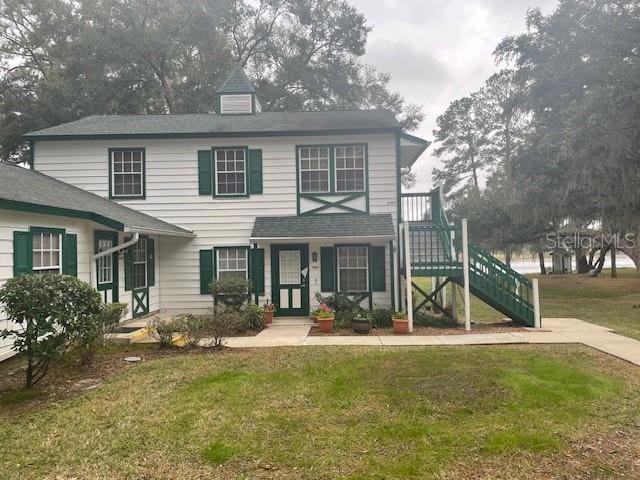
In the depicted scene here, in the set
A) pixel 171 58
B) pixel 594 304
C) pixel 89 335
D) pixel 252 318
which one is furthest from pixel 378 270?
pixel 171 58

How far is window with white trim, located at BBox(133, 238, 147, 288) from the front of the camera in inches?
429

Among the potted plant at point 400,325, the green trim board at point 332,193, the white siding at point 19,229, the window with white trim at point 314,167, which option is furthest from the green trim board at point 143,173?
the potted plant at point 400,325

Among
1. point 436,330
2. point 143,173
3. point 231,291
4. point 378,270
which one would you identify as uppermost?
point 143,173

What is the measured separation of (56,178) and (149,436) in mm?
10426

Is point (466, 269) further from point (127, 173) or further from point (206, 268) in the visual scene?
point (127, 173)

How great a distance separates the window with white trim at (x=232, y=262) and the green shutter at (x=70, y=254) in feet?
12.6

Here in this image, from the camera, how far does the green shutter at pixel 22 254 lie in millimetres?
7059

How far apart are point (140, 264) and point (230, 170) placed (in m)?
3.55

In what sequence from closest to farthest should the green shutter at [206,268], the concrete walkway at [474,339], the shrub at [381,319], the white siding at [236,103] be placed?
the concrete walkway at [474,339] < the shrub at [381,319] < the green shutter at [206,268] < the white siding at [236,103]

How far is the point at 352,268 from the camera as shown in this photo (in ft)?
37.7

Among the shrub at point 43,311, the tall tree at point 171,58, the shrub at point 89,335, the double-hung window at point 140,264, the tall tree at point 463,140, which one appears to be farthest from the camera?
the tall tree at point 463,140

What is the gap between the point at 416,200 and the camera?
11977mm

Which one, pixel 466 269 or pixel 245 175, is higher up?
pixel 245 175

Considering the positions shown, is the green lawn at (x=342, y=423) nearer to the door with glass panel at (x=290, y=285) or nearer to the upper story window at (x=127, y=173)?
the door with glass panel at (x=290, y=285)
